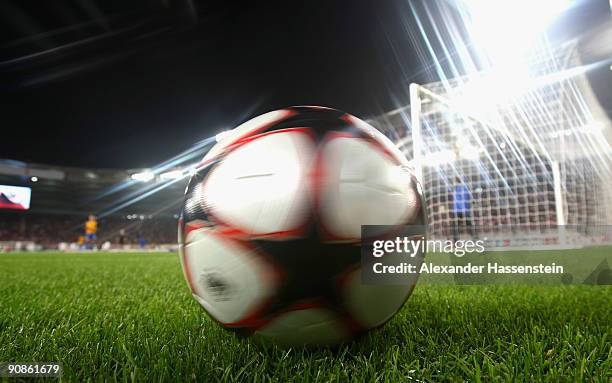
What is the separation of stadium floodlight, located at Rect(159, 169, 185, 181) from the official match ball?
41.4 metres

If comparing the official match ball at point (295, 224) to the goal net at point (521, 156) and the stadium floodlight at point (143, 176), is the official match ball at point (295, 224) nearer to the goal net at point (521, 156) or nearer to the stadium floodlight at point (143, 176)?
the goal net at point (521, 156)

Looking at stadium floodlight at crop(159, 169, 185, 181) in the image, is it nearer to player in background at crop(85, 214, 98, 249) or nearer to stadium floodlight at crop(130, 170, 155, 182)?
stadium floodlight at crop(130, 170, 155, 182)

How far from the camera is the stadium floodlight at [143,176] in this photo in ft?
137

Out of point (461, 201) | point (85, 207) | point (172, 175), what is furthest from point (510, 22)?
point (85, 207)

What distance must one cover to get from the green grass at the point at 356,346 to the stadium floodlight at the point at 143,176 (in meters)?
41.8

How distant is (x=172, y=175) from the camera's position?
41.4 m

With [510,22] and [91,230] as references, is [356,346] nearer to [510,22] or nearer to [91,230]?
[510,22]

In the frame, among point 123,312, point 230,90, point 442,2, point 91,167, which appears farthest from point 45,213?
point 123,312

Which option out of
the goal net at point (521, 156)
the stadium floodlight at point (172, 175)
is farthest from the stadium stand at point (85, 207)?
the goal net at point (521, 156)

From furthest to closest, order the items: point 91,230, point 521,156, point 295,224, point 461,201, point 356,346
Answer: point 91,230
point 521,156
point 461,201
point 356,346
point 295,224

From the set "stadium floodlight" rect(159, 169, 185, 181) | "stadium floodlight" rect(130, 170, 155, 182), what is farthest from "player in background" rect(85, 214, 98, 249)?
"stadium floodlight" rect(159, 169, 185, 181)

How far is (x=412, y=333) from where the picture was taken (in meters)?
1.84

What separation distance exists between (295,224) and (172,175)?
42546 mm

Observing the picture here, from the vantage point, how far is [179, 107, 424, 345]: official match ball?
1335 millimetres
